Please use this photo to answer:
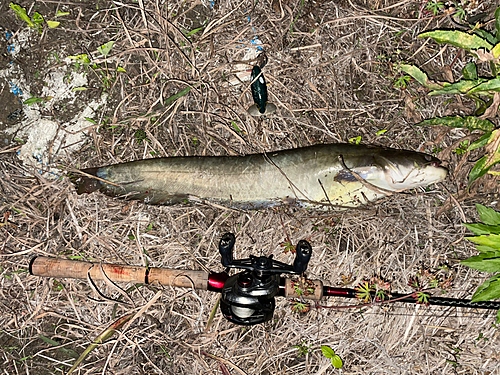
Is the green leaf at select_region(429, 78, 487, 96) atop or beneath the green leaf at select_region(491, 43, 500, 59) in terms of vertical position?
beneath

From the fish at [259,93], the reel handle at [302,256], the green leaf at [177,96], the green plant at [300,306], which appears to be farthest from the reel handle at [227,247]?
the green leaf at [177,96]

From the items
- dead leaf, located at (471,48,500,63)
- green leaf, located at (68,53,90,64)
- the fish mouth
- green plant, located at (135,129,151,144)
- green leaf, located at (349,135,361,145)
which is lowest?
the fish mouth

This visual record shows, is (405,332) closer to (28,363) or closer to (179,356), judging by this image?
(179,356)

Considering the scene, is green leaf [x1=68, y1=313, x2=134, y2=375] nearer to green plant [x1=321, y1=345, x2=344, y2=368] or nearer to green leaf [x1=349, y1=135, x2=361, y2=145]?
green plant [x1=321, y1=345, x2=344, y2=368]

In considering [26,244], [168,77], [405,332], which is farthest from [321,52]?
[26,244]

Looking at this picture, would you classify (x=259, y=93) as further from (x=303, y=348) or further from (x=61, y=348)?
(x=61, y=348)

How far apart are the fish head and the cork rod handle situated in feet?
5.90

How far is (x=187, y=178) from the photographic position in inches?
122

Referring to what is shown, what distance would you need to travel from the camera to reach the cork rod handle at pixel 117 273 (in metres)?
3.05

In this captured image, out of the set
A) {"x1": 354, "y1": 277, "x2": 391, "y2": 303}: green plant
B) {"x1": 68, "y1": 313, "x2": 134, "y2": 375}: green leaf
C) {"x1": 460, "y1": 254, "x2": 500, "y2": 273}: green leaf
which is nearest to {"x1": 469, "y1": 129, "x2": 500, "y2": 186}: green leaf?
{"x1": 460, "y1": 254, "x2": 500, "y2": 273}: green leaf

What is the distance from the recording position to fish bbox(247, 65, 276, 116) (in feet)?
10.5

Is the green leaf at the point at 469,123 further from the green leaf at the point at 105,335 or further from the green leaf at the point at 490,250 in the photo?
the green leaf at the point at 105,335

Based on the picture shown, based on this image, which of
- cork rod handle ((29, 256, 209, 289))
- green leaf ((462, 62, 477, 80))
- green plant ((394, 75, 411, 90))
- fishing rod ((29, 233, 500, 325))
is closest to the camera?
fishing rod ((29, 233, 500, 325))

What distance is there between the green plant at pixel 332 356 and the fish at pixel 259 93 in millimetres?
2339
